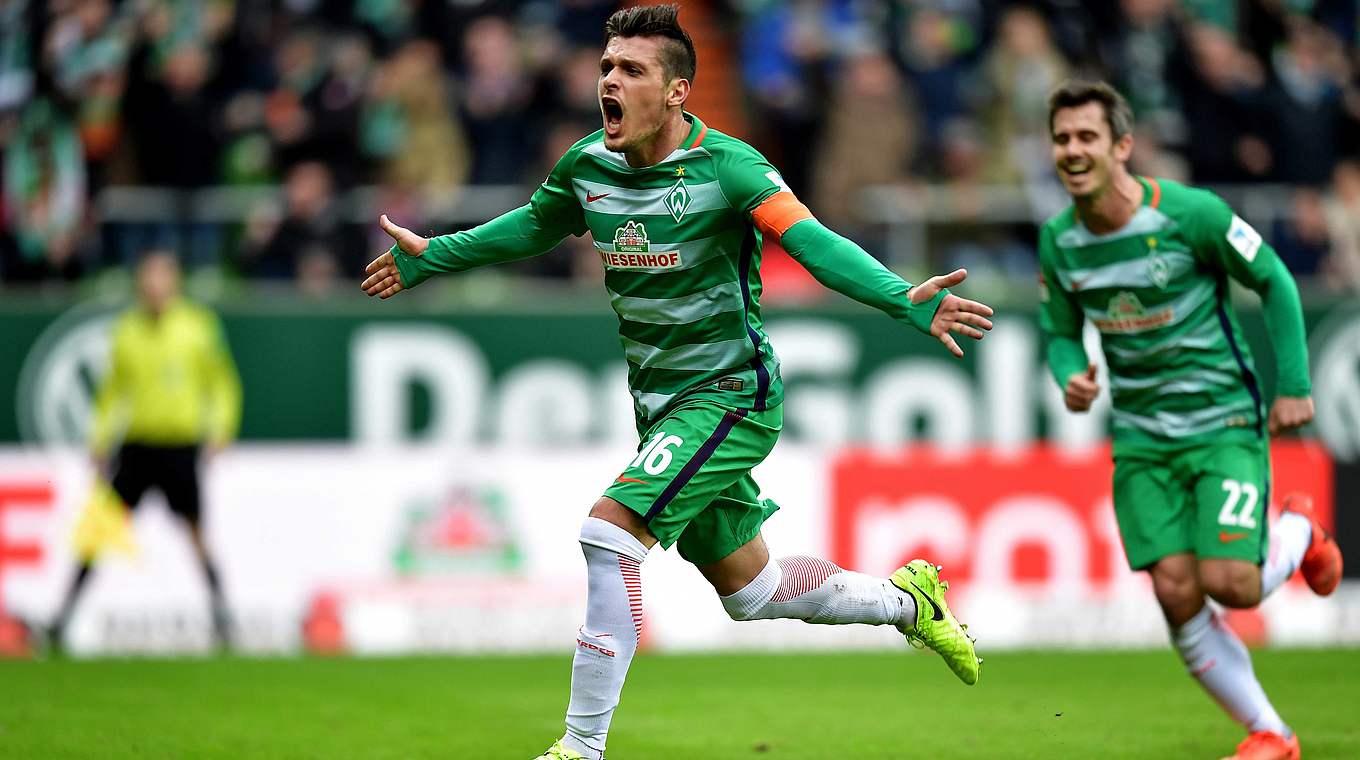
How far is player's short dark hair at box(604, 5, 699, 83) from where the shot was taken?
21.3 ft

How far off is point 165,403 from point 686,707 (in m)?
5.48

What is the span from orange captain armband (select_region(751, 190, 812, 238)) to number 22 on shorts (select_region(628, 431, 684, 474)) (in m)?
0.80

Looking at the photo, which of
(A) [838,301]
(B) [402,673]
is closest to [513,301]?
(A) [838,301]

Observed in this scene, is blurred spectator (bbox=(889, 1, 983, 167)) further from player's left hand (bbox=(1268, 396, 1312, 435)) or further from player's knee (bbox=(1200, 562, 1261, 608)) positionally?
player's knee (bbox=(1200, 562, 1261, 608))

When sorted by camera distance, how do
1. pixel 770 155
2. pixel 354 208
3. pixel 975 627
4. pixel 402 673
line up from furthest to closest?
1. pixel 770 155
2. pixel 354 208
3. pixel 975 627
4. pixel 402 673

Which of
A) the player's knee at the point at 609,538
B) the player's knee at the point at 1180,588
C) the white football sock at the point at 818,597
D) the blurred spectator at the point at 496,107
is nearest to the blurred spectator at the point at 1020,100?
the blurred spectator at the point at 496,107

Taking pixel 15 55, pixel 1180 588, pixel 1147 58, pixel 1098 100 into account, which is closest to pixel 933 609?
pixel 1180 588

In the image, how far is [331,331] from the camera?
531 inches

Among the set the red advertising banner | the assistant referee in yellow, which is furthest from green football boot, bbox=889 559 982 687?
the assistant referee in yellow

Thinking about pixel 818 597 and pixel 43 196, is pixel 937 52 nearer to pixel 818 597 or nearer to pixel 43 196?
pixel 43 196

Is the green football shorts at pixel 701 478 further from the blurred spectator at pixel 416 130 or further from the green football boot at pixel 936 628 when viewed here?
the blurred spectator at pixel 416 130

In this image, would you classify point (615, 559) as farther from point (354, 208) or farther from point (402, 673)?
point (354, 208)

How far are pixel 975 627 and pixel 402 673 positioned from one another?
4161 millimetres

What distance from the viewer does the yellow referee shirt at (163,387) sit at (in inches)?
519
